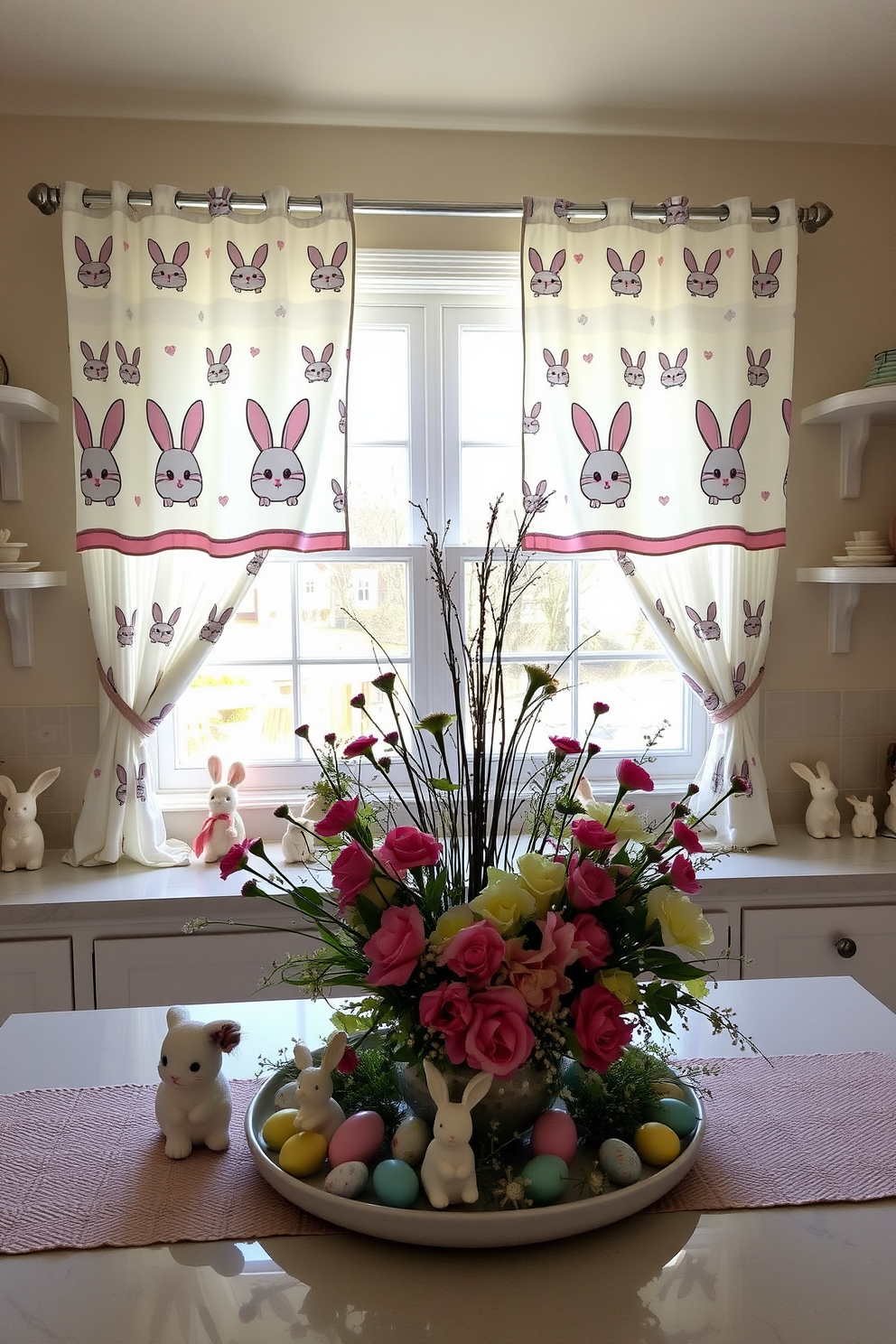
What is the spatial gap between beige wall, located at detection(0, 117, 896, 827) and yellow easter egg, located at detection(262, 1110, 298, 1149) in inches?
74.7

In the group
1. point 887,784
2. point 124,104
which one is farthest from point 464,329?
point 887,784

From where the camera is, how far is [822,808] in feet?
9.37

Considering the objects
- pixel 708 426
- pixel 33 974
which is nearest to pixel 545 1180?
pixel 33 974

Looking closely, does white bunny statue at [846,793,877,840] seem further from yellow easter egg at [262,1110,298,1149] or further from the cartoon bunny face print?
yellow easter egg at [262,1110,298,1149]

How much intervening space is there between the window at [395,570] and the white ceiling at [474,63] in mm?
465

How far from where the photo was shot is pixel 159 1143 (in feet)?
3.87

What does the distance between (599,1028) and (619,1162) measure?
0.51 ft

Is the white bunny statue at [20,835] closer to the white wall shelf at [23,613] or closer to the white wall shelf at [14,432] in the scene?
the white wall shelf at [23,613]

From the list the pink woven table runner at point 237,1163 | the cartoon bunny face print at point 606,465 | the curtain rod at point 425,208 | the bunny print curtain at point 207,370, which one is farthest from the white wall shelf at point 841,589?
the pink woven table runner at point 237,1163

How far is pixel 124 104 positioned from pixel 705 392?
1.67 meters

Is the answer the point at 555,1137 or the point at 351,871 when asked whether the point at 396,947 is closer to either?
the point at 351,871

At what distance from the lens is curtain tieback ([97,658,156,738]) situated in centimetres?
265

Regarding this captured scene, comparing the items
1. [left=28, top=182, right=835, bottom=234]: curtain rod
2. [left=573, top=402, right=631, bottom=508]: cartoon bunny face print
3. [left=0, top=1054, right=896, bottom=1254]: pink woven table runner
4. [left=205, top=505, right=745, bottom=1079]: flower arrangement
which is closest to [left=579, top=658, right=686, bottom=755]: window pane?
[left=573, top=402, right=631, bottom=508]: cartoon bunny face print

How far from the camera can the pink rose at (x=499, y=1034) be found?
0.96 meters
